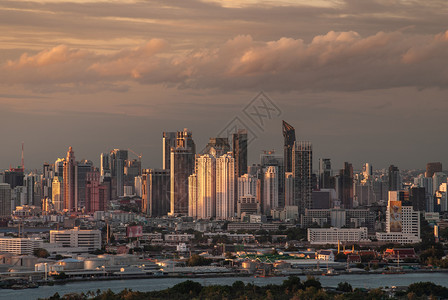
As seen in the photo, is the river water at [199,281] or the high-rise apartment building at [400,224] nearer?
the river water at [199,281]

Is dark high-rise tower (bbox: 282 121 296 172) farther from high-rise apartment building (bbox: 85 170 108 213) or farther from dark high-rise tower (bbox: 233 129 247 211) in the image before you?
high-rise apartment building (bbox: 85 170 108 213)

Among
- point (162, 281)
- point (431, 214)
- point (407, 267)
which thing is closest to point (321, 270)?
point (407, 267)

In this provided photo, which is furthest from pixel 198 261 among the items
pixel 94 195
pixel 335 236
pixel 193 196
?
pixel 94 195

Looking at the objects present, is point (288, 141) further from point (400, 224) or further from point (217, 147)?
point (400, 224)

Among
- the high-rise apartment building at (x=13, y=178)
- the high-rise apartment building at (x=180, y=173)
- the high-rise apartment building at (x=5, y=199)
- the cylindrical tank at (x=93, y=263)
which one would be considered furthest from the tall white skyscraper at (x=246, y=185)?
the cylindrical tank at (x=93, y=263)

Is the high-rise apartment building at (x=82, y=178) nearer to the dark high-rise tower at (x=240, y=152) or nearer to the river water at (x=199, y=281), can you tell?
the dark high-rise tower at (x=240, y=152)

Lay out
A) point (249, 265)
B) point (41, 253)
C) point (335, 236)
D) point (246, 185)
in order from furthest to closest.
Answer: point (246, 185) < point (335, 236) < point (41, 253) < point (249, 265)

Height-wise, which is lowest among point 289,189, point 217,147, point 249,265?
point 249,265

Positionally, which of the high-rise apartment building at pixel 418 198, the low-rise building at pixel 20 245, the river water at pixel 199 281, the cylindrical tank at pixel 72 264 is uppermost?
the high-rise apartment building at pixel 418 198
